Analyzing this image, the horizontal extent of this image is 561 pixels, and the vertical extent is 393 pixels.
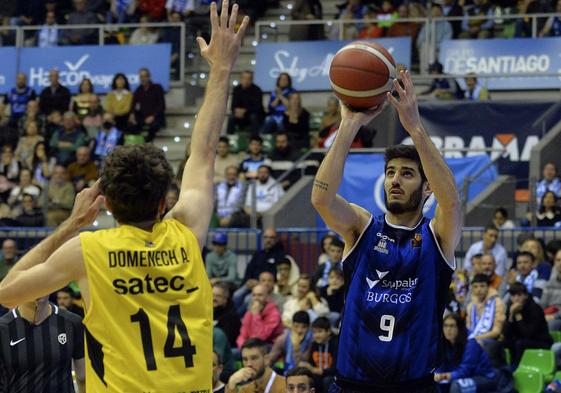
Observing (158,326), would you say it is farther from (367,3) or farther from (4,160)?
(367,3)

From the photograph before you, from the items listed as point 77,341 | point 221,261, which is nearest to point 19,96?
point 221,261

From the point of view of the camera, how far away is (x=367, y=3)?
23.7m

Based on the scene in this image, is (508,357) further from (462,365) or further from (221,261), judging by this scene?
(221,261)

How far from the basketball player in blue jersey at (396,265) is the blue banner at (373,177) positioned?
10.5 metres

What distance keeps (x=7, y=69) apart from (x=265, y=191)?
771 cm

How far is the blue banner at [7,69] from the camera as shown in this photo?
2386cm

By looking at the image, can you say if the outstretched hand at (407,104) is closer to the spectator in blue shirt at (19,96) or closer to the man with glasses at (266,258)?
the man with glasses at (266,258)

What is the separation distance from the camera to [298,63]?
2234 cm

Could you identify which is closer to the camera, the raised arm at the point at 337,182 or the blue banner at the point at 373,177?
the raised arm at the point at 337,182

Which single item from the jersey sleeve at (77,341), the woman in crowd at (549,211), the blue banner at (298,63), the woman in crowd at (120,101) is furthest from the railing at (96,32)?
the jersey sleeve at (77,341)

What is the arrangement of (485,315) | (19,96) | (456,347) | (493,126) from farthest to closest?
(19,96) < (493,126) < (485,315) < (456,347)

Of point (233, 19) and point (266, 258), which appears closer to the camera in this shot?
point (233, 19)

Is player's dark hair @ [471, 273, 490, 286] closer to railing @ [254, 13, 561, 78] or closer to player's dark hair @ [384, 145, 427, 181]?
railing @ [254, 13, 561, 78]

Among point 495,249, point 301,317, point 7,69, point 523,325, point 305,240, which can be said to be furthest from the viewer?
point 7,69
